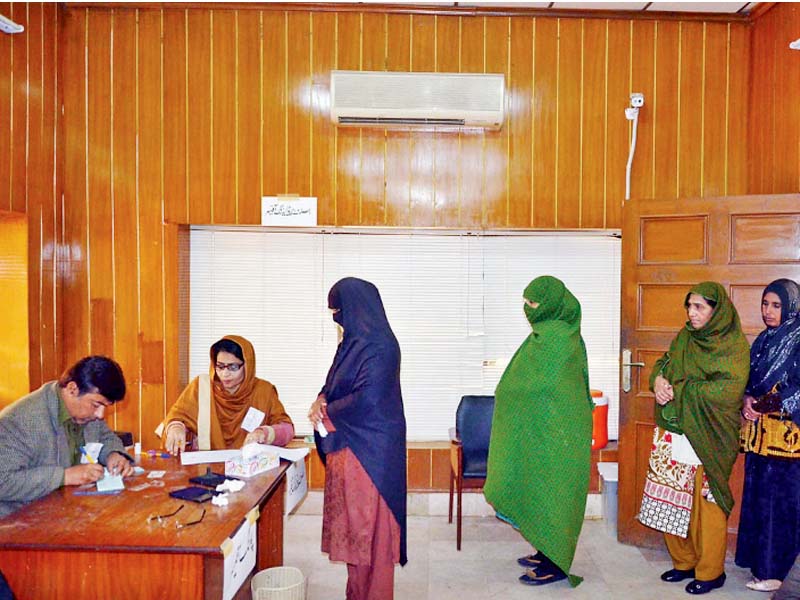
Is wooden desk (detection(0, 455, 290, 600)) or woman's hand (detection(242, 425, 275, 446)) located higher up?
woman's hand (detection(242, 425, 275, 446))

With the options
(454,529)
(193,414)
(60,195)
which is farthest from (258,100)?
(454,529)

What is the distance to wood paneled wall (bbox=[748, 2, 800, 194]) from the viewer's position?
3.91m

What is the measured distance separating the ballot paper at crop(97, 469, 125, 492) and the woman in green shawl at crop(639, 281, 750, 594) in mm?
2557

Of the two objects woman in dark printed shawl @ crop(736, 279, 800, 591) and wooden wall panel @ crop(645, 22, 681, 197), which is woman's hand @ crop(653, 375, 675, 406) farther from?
wooden wall panel @ crop(645, 22, 681, 197)

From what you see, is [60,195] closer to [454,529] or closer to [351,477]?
[351,477]

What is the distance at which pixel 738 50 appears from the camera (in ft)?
14.4

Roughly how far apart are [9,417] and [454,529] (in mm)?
2720

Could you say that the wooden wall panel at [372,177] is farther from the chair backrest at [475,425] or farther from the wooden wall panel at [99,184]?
the wooden wall panel at [99,184]

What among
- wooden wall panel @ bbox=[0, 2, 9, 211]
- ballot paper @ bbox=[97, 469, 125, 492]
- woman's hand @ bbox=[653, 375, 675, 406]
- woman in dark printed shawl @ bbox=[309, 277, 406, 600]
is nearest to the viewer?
ballot paper @ bbox=[97, 469, 125, 492]

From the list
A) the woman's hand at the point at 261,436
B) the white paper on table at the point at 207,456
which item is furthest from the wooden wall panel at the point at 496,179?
the white paper on table at the point at 207,456

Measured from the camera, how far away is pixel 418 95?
4258 mm

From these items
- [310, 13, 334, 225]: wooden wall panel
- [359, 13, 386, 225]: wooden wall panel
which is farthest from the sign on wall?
[359, 13, 386, 225]: wooden wall panel

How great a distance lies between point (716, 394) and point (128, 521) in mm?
2644

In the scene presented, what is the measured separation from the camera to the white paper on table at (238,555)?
2.13 metres
